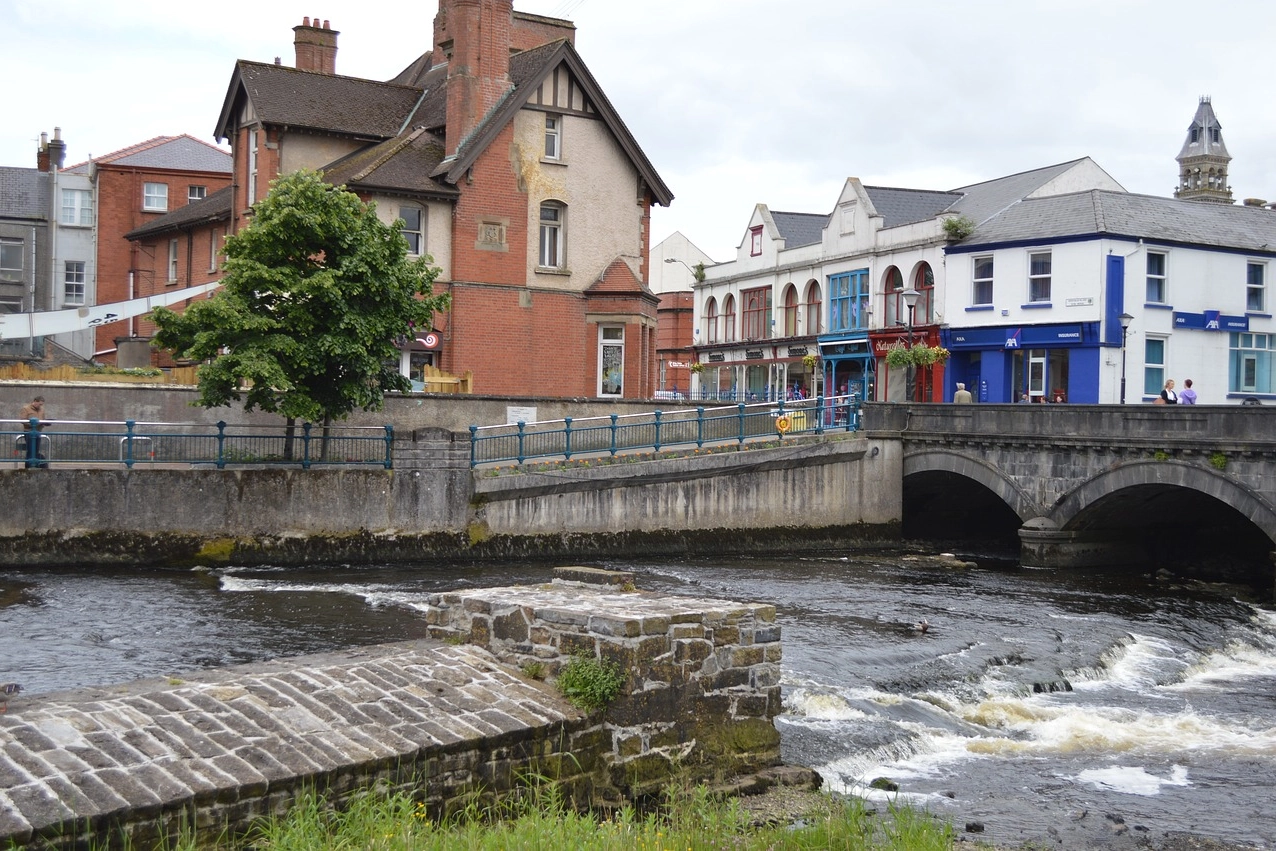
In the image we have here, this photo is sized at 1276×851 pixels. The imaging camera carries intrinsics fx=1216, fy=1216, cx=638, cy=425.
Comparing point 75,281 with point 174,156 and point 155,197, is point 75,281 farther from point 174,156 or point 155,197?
point 174,156

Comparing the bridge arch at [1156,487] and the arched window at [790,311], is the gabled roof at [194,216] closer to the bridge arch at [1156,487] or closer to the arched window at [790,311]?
the arched window at [790,311]

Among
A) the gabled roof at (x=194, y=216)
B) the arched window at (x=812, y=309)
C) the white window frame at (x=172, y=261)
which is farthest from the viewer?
the arched window at (x=812, y=309)

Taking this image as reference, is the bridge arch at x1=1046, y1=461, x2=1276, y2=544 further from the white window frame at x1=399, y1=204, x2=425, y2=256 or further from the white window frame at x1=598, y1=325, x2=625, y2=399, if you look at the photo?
the white window frame at x1=399, y1=204, x2=425, y2=256

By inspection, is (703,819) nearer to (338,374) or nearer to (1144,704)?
(1144,704)

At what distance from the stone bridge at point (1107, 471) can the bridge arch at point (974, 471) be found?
3 cm

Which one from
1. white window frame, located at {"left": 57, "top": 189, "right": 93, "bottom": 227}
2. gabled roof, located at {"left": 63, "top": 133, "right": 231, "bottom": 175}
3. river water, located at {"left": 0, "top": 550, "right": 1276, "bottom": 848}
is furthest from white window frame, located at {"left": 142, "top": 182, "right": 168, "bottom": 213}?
river water, located at {"left": 0, "top": 550, "right": 1276, "bottom": 848}

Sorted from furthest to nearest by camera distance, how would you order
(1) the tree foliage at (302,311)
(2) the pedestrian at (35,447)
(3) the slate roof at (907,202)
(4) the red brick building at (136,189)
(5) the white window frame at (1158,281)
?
(4) the red brick building at (136,189) → (3) the slate roof at (907,202) → (5) the white window frame at (1158,281) → (1) the tree foliage at (302,311) → (2) the pedestrian at (35,447)

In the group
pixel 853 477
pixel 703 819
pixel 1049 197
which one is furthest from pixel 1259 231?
pixel 703 819

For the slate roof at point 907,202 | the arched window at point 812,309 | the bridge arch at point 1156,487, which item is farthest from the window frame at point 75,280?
the bridge arch at point 1156,487

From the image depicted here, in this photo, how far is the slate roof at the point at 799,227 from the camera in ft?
187

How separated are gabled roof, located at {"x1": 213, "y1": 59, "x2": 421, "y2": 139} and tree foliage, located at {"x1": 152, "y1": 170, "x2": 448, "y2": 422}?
12.5 m

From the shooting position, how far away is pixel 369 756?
23.5ft

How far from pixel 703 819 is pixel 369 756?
205cm

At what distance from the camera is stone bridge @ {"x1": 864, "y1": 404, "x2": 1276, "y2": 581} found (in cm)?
2416
